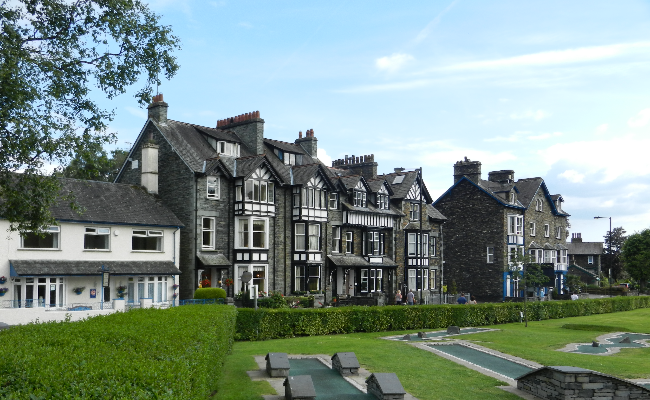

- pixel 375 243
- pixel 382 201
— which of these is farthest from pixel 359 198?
pixel 375 243

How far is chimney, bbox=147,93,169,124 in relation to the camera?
139 feet

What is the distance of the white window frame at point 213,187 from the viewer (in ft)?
131

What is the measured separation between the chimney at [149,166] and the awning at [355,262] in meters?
14.0

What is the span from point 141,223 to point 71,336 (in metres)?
27.3

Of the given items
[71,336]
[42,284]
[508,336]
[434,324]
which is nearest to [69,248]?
[42,284]

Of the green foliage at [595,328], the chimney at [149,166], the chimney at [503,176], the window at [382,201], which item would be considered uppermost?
the chimney at [503,176]

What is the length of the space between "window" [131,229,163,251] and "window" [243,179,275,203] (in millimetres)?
6103

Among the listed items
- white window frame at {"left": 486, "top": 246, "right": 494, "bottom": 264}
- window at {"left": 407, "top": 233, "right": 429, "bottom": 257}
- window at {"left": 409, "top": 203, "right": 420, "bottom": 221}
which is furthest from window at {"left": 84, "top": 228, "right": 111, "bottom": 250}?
white window frame at {"left": 486, "top": 246, "right": 494, "bottom": 264}

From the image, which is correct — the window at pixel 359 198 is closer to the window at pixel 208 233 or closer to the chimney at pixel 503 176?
the window at pixel 208 233

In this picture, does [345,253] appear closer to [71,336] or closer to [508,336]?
[508,336]

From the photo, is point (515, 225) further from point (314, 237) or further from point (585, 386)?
point (585, 386)

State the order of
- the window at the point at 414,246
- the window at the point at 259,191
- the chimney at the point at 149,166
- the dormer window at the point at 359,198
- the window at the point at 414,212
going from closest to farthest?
1. the chimney at the point at 149,166
2. the window at the point at 259,191
3. the dormer window at the point at 359,198
4. the window at the point at 414,246
5. the window at the point at 414,212

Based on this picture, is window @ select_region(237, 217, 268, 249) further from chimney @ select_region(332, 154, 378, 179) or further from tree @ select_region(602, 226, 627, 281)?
tree @ select_region(602, 226, 627, 281)

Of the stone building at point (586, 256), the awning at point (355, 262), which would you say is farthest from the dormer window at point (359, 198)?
the stone building at point (586, 256)
